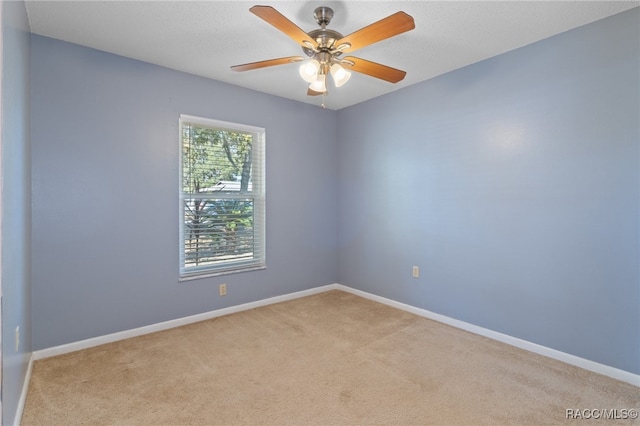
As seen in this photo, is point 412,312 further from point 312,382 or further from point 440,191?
point 312,382

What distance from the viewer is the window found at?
3316 mm

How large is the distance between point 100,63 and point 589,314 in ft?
14.4

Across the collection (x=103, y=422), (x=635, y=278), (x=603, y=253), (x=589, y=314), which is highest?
(x=603, y=253)

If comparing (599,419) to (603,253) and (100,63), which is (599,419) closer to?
(603,253)

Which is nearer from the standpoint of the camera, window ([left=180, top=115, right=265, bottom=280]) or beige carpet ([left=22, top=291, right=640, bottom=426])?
beige carpet ([left=22, top=291, right=640, bottom=426])

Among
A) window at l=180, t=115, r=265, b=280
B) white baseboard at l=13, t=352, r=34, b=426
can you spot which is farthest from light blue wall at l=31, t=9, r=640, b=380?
white baseboard at l=13, t=352, r=34, b=426

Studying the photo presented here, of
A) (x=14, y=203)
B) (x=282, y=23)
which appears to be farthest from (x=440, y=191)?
(x=14, y=203)

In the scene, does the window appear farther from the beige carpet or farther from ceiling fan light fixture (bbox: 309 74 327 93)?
ceiling fan light fixture (bbox: 309 74 327 93)

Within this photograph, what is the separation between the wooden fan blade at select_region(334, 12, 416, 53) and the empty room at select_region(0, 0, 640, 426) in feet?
0.05

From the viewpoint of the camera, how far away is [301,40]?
2.01m

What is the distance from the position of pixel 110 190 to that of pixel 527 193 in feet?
11.8

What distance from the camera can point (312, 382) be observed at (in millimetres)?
2221

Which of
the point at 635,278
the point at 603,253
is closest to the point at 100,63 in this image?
the point at 603,253

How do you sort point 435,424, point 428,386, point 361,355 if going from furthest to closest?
point 361,355
point 428,386
point 435,424
